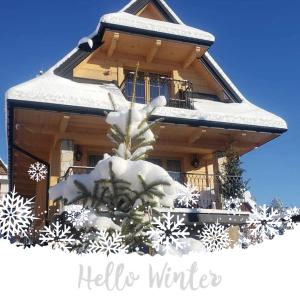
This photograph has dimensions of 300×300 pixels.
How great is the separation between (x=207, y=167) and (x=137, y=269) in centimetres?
1138

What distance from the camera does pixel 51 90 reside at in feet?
33.1

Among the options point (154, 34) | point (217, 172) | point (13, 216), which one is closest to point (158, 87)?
point (154, 34)

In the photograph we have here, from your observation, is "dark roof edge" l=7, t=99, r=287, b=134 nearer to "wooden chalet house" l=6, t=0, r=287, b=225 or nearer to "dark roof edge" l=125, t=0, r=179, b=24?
"wooden chalet house" l=6, t=0, r=287, b=225

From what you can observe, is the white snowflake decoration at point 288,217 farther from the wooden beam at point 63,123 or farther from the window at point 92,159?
the window at point 92,159

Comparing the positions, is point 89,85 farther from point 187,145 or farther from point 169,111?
point 187,145

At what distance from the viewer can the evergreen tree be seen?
34.8 ft

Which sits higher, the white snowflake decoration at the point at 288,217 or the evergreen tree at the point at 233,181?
the evergreen tree at the point at 233,181

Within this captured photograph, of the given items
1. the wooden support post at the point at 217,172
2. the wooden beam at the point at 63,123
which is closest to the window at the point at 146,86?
the wooden beam at the point at 63,123

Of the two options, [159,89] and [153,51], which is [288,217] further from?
[159,89]

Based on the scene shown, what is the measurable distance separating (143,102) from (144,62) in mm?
1512

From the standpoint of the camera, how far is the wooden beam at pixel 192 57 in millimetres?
12578

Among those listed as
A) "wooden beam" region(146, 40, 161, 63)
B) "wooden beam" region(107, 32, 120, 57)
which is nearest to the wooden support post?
"wooden beam" region(146, 40, 161, 63)

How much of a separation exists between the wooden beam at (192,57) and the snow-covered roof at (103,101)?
1360mm

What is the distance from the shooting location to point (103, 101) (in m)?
10.2
